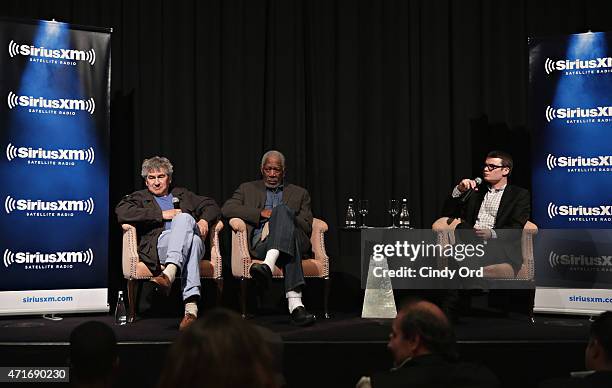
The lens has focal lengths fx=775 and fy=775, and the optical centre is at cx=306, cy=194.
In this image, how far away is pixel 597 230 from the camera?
5289 millimetres

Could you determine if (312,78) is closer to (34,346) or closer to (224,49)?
(224,49)

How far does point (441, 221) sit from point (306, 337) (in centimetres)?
146

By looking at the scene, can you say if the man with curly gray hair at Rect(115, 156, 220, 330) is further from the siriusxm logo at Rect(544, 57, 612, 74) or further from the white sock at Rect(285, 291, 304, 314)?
A: the siriusxm logo at Rect(544, 57, 612, 74)

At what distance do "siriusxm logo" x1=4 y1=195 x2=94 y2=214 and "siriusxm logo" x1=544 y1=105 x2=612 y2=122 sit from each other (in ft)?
10.9

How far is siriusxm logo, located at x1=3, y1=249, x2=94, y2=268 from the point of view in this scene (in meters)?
5.20

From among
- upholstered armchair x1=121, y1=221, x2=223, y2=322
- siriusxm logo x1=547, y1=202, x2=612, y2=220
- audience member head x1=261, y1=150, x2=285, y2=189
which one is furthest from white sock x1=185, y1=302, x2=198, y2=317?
siriusxm logo x1=547, y1=202, x2=612, y2=220

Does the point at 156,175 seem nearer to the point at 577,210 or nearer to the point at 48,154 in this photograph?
the point at 48,154

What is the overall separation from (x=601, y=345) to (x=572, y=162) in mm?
3444

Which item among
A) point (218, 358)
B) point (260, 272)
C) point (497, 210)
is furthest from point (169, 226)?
point (218, 358)

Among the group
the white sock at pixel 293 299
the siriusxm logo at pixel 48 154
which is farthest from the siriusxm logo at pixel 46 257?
the white sock at pixel 293 299

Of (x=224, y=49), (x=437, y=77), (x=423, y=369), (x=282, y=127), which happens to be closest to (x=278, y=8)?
(x=224, y=49)

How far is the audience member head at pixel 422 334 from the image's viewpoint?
2.12m

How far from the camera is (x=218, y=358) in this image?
4.05 ft

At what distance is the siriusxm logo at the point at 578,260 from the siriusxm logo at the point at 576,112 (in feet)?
3.24
